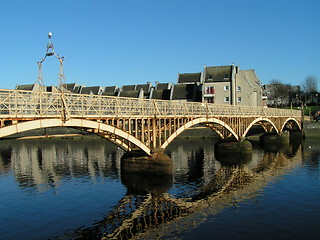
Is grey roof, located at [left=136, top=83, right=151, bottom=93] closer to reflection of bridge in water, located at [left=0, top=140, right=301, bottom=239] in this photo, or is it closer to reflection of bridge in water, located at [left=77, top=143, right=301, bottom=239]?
reflection of bridge in water, located at [left=0, top=140, right=301, bottom=239]

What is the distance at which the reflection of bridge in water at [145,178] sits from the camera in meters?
23.9

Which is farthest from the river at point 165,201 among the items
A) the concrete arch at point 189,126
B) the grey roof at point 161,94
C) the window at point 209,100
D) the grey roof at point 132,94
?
the grey roof at point 132,94

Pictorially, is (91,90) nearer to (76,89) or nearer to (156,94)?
(76,89)

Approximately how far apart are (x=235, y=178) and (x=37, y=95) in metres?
24.1

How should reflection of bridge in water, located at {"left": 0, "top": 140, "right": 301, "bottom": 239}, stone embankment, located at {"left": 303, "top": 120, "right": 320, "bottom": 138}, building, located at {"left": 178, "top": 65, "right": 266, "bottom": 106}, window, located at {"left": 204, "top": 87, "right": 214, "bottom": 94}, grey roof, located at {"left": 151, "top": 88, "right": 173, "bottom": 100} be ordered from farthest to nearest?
grey roof, located at {"left": 151, "top": 88, "right": 173, "bottom": 100}
window, located at {"left": 204, "top": 87, "right": 214, "bottom": 94}
building, located at {"left": 178, "top": 65, "right": 266, "bottom": 106}
stone embankment, located at {"left": 303, "top": 120, "right": 320, "bottom": 138}
reflection of bridge in water, located at {"left": 0, "top": 140, "right": 301, "bottom": 239}

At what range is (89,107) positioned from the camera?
96.2ft

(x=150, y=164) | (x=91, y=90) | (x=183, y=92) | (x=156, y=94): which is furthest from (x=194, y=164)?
(x=91, y=90)

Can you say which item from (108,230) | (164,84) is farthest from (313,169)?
(164,84)

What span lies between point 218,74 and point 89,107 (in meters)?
73.8

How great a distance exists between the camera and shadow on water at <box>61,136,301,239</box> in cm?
2285

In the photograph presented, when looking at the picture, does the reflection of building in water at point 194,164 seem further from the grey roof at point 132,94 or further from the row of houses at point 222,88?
the grey roof at point 132,94

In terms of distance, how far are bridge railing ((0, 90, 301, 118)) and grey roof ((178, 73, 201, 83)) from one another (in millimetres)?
51584

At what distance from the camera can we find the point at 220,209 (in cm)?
2598

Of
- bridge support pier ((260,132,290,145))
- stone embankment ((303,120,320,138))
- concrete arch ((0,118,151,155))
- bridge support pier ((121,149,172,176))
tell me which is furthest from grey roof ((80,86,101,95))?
concrete arch ((0,118,151,155))
